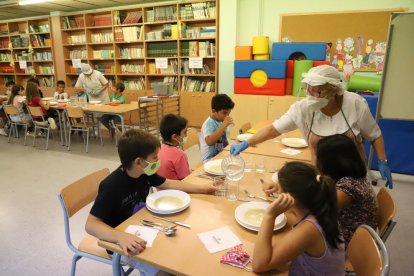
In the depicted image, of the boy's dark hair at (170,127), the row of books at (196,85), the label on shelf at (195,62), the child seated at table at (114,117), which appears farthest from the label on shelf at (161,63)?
the boy's dark hair at (170,127)

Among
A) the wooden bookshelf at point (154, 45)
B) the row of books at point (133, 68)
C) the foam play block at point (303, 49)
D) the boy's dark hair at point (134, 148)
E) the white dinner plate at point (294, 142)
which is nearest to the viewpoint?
the boy's dark hair at point (134, 148)

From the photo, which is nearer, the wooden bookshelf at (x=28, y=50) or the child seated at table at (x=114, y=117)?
the child seated at table at (x=114, y=117)

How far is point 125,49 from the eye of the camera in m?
6.80

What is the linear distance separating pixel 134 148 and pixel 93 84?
16.2 feet

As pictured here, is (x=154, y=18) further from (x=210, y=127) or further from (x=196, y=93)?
(x=210, y=127)

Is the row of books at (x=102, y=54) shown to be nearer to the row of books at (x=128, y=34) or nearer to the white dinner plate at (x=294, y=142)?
the row of books at (x=128, y=34)

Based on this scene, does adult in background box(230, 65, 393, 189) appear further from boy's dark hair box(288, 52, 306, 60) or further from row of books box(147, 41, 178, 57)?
row of books box(147, 41, 178, 57)

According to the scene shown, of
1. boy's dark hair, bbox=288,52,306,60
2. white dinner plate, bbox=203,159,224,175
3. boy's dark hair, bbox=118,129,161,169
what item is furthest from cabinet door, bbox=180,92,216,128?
boy's dark hair, bbox=118,129,161,169

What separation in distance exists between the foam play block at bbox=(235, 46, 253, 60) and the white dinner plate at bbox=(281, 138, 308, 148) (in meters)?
2.68

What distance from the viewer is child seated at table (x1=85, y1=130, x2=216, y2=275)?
1329mm

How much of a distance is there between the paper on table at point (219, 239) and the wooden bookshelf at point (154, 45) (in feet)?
16.0

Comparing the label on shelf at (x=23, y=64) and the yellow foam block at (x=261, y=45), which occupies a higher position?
the yellow foam block at (x=261, y=45)

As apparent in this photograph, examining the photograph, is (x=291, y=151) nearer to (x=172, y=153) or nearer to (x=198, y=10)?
(x=172, y=153)

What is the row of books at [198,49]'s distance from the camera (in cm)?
578
